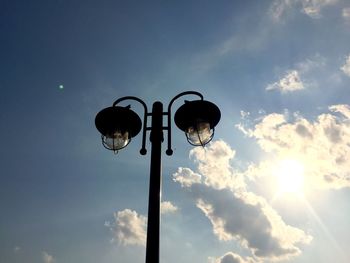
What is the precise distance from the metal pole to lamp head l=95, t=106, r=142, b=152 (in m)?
0.39

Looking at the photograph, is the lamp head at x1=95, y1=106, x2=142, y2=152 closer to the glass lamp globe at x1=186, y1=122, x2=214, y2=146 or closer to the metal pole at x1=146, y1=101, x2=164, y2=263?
the metal pole at x1=146, y1=101, x2=164, y2=263

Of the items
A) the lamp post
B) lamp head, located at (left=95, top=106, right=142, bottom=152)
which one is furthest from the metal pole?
lamp head, located at (left=95, top=106, right=142, bottom=152)

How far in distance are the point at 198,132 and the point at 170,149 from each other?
582 millimetres

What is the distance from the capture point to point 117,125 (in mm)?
5887

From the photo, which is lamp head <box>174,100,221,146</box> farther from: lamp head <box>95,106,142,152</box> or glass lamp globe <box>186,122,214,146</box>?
lamp head <box>95,106,142,152</box>

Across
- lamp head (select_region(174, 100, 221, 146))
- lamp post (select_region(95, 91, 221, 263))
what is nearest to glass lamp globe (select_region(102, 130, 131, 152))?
lamp post (select_region(95, 91, 221, 263))

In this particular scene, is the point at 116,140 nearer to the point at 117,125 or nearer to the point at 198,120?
the point at 117,125

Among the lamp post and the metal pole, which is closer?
the metal pole

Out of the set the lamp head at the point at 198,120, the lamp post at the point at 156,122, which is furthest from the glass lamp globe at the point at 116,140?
the lamp head at the point at 198,120

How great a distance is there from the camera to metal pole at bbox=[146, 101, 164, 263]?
446 cm

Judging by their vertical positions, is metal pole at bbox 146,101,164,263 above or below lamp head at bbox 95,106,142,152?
below

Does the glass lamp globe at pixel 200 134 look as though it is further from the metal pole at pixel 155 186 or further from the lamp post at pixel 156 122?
the metal pole at pixel 155 186

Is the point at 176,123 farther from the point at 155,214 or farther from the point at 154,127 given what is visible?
the point at 155,214

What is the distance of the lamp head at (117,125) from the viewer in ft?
19.3
